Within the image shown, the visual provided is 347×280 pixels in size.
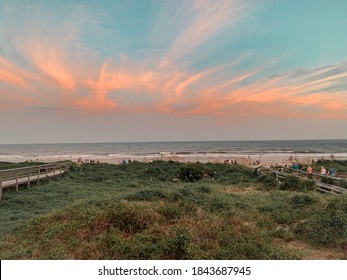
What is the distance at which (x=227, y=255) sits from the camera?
235 inches

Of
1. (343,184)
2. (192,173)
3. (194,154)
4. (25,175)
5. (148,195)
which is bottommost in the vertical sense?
(194,154)

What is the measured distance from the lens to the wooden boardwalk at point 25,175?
15.3 meters

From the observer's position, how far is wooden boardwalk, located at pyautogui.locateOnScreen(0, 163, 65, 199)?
15.3 m

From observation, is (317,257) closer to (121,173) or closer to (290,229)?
(290,229)

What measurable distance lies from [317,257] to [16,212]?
1010cm

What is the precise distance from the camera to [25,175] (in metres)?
18.1

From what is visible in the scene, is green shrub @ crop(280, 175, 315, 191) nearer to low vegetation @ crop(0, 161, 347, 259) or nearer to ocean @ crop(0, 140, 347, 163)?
low vegetation @ crop(0, 161, 347, 259)

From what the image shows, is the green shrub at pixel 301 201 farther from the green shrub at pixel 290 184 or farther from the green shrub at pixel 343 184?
the green shrub at pixel 290 184

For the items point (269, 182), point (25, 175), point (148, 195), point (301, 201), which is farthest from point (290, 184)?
point (25, 175)

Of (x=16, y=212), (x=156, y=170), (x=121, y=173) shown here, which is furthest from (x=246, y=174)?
(x=16, y=212)

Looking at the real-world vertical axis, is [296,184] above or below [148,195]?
below

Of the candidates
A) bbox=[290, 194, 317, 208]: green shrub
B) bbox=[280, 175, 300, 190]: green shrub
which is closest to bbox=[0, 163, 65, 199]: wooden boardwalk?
bbox=[290, 194, 317, 208]: green shrub

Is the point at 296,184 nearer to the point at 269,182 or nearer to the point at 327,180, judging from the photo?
the point at 327,180
